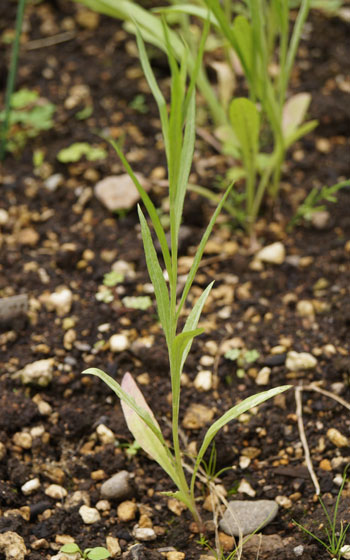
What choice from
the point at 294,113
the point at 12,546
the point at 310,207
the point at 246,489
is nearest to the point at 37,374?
the point at 12,546

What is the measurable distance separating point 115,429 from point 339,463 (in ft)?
1.41

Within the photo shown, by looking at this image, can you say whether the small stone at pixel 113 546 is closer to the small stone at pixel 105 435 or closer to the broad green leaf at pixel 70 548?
the broad green leaf at pixel 70 548

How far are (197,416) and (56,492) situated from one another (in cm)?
31

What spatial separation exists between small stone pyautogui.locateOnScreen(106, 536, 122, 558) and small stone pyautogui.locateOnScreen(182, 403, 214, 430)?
274 millimetres

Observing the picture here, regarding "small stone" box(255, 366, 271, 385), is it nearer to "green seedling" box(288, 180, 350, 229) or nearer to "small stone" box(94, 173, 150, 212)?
"green seedling" box(288, 180, 350, 229)

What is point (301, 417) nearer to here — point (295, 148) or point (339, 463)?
point (339, 463)

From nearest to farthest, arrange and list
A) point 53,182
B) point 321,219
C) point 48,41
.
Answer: point 321,219 < point 53,182 < point 48,41

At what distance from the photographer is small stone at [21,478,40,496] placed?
1.22m

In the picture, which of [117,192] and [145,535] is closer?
[145,535]

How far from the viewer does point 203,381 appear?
1413 mm

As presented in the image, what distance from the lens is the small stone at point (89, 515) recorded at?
119cm

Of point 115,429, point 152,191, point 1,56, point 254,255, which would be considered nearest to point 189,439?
point 115,429

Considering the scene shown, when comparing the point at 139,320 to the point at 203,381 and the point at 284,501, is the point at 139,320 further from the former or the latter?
the point at 284,501

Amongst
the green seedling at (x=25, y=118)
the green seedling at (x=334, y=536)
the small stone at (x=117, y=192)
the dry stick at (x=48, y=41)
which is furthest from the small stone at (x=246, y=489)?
the dry stick at (x=48, y=41)
